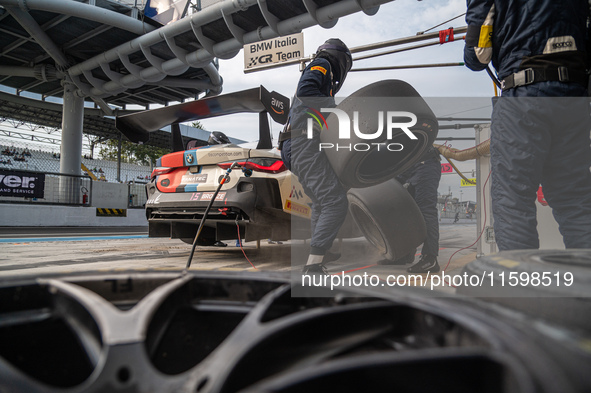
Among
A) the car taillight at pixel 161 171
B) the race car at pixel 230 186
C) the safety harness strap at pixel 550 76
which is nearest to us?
the safety harness strap at pixel 550 76

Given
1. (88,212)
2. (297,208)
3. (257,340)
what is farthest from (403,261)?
(88,212)

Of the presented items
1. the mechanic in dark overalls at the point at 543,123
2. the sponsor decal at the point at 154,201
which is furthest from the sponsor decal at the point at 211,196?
the mechanic in dark overalls at the point at 543,123

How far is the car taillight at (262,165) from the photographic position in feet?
10.8

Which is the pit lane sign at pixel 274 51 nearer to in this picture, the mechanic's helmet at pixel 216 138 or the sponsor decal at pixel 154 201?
the mechanic's helmet at pixel 216 138

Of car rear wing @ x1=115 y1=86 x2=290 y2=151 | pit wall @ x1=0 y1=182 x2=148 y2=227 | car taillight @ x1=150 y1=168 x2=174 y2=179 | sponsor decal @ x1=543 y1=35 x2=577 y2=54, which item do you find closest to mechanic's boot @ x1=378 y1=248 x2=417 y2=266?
car rear wing @ x1=115 y1=86 x2=290 y2=151

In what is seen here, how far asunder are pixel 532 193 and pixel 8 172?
45.9 ft

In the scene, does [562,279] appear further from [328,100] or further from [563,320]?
[328,100]

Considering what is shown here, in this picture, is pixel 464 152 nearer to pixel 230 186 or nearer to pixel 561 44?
pixel 561 44

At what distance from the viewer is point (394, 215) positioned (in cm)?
293

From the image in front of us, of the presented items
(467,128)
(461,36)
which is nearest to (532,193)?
(467,128)

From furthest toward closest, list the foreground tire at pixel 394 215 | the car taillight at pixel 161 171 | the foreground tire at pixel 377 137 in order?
the car taillight at pixel 161 171 → the foreground tire at pixel 394 215 → the foreground tire at pixel 377 137

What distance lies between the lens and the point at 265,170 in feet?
10.8

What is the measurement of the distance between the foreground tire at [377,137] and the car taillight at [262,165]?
655 mm

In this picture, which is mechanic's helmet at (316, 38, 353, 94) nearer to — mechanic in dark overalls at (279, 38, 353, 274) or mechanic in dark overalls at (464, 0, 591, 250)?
mechanic in dark overalls at (279, 38, 353, 274)
